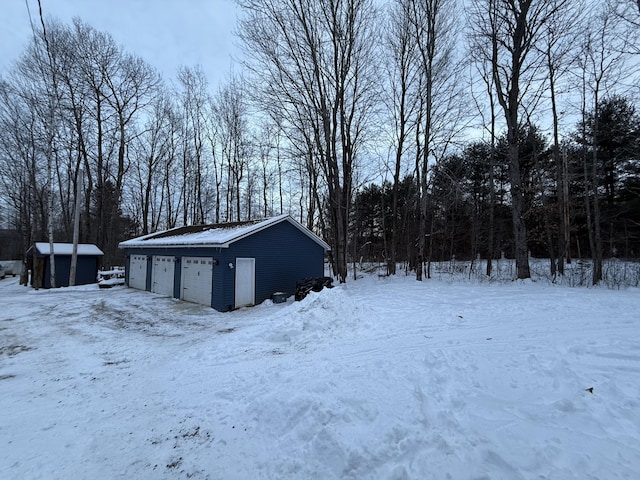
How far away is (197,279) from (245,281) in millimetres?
2110

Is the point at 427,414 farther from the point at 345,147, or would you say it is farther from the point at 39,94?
the point at 39,94

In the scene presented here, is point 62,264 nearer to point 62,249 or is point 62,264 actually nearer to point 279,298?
point 62,249

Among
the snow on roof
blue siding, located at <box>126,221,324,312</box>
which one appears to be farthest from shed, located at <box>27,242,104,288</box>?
blue siding, located at <box>126,221,324,312</box>

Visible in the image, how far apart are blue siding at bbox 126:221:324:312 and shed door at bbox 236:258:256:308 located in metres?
0.19

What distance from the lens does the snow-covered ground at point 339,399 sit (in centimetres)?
253

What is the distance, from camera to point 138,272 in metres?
16.5

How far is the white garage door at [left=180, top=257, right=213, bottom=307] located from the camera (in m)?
11.3

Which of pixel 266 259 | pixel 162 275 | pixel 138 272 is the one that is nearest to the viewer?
pixel 266 259

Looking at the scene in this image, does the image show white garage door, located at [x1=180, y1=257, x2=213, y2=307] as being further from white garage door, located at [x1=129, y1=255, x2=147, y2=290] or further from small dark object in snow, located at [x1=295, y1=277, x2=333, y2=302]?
white garage door, located at [x1=129, y1=255, x2=147, y2=290]

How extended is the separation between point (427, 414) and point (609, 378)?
237 cm

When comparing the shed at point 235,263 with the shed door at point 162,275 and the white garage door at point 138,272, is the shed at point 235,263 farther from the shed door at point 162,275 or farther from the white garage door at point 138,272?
the white garage door at point 138,272

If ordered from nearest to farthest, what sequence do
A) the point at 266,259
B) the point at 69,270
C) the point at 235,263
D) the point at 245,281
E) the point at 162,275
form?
1. the point at 235,263
2. the point at 245,281
3. the point at 266,259
4. the point at 162,275
5. the point at 69,270

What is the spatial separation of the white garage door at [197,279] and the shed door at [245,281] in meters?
1.05

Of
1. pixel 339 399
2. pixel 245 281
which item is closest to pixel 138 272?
pixel 245 281
